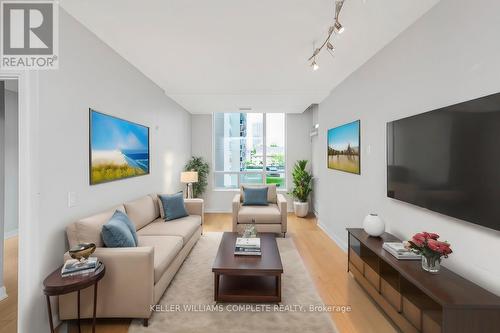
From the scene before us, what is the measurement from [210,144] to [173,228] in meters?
3.45

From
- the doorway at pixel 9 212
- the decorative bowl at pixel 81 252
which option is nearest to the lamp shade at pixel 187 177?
the doorway at pixel 9 212

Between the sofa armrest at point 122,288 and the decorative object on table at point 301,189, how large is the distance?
4203 mm

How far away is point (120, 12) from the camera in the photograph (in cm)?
203

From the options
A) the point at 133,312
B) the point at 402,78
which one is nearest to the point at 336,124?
the point at 402,78

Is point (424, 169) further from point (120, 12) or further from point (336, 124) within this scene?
point (120, 12)

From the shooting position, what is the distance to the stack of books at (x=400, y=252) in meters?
1.95

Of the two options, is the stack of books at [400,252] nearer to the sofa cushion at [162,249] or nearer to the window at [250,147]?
the sofa cushion at [162,249]

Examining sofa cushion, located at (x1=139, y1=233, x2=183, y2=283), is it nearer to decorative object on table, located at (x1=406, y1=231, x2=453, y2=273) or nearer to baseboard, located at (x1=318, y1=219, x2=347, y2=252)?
decorative object on table, located at (x1=406, y1=231, x2=453, y2=273)

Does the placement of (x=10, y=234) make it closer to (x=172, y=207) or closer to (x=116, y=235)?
(x=172, y=207)

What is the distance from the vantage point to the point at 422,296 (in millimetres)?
1664

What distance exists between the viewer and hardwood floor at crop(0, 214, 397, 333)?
1.99 metres

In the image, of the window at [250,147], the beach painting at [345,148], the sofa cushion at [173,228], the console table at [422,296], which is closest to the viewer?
the console table at [422,296]

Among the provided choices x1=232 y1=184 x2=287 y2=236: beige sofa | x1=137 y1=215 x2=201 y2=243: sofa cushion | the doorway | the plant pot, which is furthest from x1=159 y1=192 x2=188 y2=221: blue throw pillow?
the plant pot

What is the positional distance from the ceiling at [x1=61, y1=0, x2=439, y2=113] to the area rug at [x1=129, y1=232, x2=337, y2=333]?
2652mm
